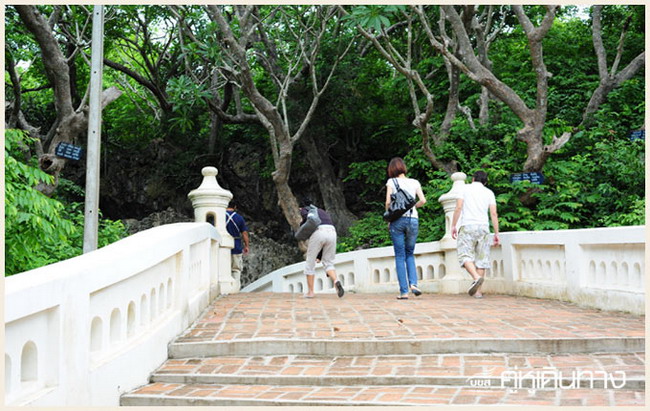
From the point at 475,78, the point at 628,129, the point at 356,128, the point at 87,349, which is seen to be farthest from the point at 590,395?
the point at 356,128

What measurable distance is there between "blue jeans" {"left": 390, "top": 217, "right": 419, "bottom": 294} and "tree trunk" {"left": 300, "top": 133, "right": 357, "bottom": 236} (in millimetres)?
11812

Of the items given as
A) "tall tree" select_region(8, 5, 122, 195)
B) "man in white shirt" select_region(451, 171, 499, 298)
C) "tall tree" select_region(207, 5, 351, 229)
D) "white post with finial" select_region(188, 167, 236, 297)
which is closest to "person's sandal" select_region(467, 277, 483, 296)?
"man in white shirt" select_region(451, 171, 499, 298)

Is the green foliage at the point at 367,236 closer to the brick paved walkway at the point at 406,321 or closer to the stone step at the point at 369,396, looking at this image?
the brick paved walkway at the point at 406,321

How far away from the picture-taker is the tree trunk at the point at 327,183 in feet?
70.1

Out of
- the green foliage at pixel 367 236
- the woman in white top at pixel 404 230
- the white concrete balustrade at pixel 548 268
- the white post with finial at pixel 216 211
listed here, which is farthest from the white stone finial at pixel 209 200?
the green foliage at pixel 367 236

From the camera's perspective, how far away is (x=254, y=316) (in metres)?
7.20

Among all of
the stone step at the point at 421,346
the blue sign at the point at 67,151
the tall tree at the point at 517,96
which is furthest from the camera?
the tall tree at the point at 517,96

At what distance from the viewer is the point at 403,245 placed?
30.6 feet

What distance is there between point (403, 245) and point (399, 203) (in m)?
0.59

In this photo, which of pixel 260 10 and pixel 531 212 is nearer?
pixel 531 212

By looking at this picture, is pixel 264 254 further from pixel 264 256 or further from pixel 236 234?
pixel 236 234

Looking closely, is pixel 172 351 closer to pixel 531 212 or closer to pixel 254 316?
pixel 254 316

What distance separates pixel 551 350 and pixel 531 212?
9.35 meters

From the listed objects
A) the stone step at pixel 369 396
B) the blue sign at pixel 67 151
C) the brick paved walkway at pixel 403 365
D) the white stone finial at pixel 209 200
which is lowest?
the stone step at pixel 369 396
